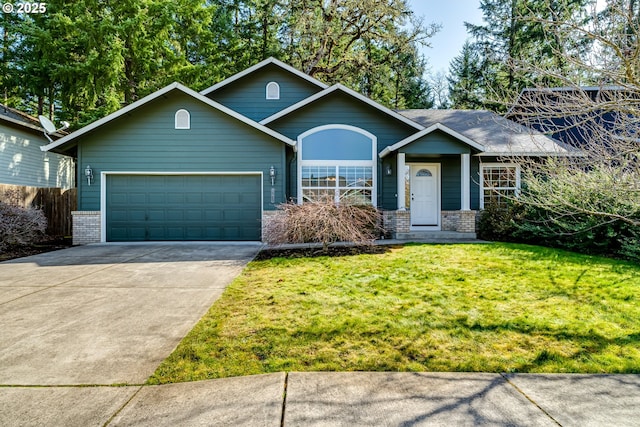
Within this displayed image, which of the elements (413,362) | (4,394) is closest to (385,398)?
(413,362)

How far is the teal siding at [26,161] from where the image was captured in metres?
14.7

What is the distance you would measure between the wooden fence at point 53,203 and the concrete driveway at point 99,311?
4523mm

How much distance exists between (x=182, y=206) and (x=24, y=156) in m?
9.79

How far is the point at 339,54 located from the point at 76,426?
23162 millimetres

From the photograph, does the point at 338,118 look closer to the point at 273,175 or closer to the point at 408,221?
the point at 273,175

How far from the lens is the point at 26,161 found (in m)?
15.9

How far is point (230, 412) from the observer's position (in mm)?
2529

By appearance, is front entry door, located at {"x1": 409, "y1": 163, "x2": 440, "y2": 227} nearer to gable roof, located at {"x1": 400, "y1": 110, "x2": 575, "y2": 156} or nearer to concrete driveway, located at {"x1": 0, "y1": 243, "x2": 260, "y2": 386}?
gable roof, located at {"x1": 400, "y1": 110, "x2": 575, "y2": 156}

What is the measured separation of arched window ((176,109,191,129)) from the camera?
448 inches

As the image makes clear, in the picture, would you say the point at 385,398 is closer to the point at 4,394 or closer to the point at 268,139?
the point at 4,394

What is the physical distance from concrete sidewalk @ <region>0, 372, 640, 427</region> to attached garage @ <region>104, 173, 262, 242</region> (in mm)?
8905

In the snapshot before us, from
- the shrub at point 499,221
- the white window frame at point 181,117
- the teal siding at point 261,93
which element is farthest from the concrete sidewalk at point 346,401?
the teal siding at point 261,93

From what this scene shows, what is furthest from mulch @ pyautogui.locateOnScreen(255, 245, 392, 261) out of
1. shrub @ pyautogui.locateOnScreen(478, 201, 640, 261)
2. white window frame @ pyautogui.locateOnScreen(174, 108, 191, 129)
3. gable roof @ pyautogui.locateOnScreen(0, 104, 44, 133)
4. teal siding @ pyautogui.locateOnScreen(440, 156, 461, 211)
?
gable roof @ pyautogui.locateOnScreen(0, 104, 44, 133)

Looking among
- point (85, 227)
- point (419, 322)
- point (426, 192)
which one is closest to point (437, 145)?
point (426, 192)
